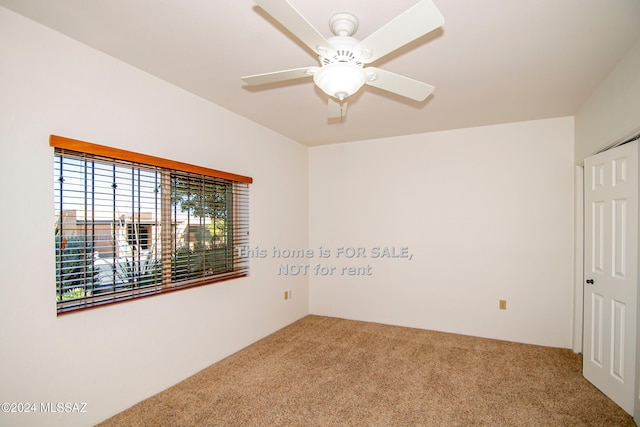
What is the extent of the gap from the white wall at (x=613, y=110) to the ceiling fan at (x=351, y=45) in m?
1.49

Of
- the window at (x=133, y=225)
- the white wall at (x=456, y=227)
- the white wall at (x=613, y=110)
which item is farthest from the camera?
the white wall at (x=456, y=227)

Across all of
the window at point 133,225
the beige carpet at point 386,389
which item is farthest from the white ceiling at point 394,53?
the beige carpet at point 386,389

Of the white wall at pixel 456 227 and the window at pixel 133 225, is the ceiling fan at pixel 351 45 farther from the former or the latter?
the white wall at pixel 456 227

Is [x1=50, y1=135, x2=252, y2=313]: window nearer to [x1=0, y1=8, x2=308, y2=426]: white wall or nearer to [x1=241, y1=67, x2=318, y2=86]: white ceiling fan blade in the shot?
[x1=0, y1=8, x2=308, y2=426]: white wall

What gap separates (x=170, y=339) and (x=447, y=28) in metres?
3.05

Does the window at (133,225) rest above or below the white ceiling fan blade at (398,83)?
below

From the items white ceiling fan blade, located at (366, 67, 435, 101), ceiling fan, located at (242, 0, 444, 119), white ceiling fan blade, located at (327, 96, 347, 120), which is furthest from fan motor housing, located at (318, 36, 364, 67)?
white ceiling fan blade, located at (327, 96, 347, 120)

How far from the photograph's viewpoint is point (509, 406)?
2338mm

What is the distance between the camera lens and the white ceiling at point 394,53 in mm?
1695

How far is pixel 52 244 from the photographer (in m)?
1.90

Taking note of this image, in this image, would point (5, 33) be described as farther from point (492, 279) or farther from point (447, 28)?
point (492, 279)

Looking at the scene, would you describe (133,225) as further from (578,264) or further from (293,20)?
(578,264)

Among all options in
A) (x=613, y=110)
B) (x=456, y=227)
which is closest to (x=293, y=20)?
(x=613, y=110)

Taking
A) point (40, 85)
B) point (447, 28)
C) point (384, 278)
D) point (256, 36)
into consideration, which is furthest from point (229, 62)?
point (384, 278)
